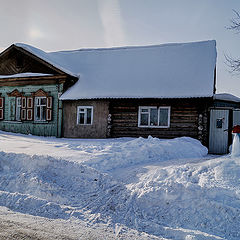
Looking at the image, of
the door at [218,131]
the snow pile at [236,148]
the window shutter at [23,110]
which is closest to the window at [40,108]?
the window shutter at [23,110]

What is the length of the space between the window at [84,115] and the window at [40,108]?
267 cm

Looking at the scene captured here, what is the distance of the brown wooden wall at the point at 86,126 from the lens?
48.2 feet

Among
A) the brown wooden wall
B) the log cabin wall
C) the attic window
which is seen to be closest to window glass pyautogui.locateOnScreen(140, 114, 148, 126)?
the log cabin wall

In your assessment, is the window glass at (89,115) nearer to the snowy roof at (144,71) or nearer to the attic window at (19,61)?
the snowy roof at (144,71)

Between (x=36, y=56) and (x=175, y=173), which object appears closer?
(x=175, y=173)

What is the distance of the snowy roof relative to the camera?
13.5 m

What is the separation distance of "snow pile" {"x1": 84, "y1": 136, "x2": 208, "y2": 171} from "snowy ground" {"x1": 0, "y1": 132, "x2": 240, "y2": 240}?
0.93 ft

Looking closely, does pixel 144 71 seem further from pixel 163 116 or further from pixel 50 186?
pixel 50 186

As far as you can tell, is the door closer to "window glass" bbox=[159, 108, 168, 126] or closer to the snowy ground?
"window glass" bbox=[159, 108, 168, 126]

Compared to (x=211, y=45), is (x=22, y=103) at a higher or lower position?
A: lower

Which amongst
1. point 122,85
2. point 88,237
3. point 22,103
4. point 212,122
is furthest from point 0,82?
point 88,237

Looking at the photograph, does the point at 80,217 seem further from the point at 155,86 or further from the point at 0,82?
the point at 0,82

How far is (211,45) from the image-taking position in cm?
1591

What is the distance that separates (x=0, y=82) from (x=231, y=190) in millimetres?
17112
